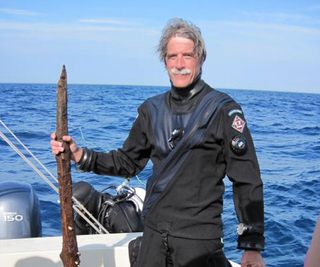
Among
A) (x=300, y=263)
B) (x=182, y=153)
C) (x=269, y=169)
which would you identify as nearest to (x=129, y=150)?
(x=182, y=153)

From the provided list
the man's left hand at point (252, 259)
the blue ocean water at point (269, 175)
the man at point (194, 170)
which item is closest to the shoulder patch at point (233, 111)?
the man at point (194, 170)

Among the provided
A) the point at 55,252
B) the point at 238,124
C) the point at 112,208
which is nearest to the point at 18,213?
the point at 55,252

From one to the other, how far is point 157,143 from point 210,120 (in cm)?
35

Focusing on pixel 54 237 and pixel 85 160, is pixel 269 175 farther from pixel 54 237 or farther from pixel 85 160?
pixel 85 160

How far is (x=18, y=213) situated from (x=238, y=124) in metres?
2.50

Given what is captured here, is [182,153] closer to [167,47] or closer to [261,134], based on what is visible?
[167,47]

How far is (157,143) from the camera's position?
9.72 feet

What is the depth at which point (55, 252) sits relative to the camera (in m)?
3.88

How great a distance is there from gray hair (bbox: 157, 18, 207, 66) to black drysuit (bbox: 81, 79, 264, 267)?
169 millimetres

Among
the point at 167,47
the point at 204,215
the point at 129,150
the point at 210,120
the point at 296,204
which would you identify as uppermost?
the point at 167,47

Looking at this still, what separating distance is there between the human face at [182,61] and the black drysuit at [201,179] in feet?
0.19

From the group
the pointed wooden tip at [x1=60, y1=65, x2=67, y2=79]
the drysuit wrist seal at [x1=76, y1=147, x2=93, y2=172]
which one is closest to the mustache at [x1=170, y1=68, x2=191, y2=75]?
the pointed wooden tip at [x1=60, y1=65, x2=67, y2=79]

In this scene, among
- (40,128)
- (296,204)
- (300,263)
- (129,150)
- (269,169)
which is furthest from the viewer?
(40,128)

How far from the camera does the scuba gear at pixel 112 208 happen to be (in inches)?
193
